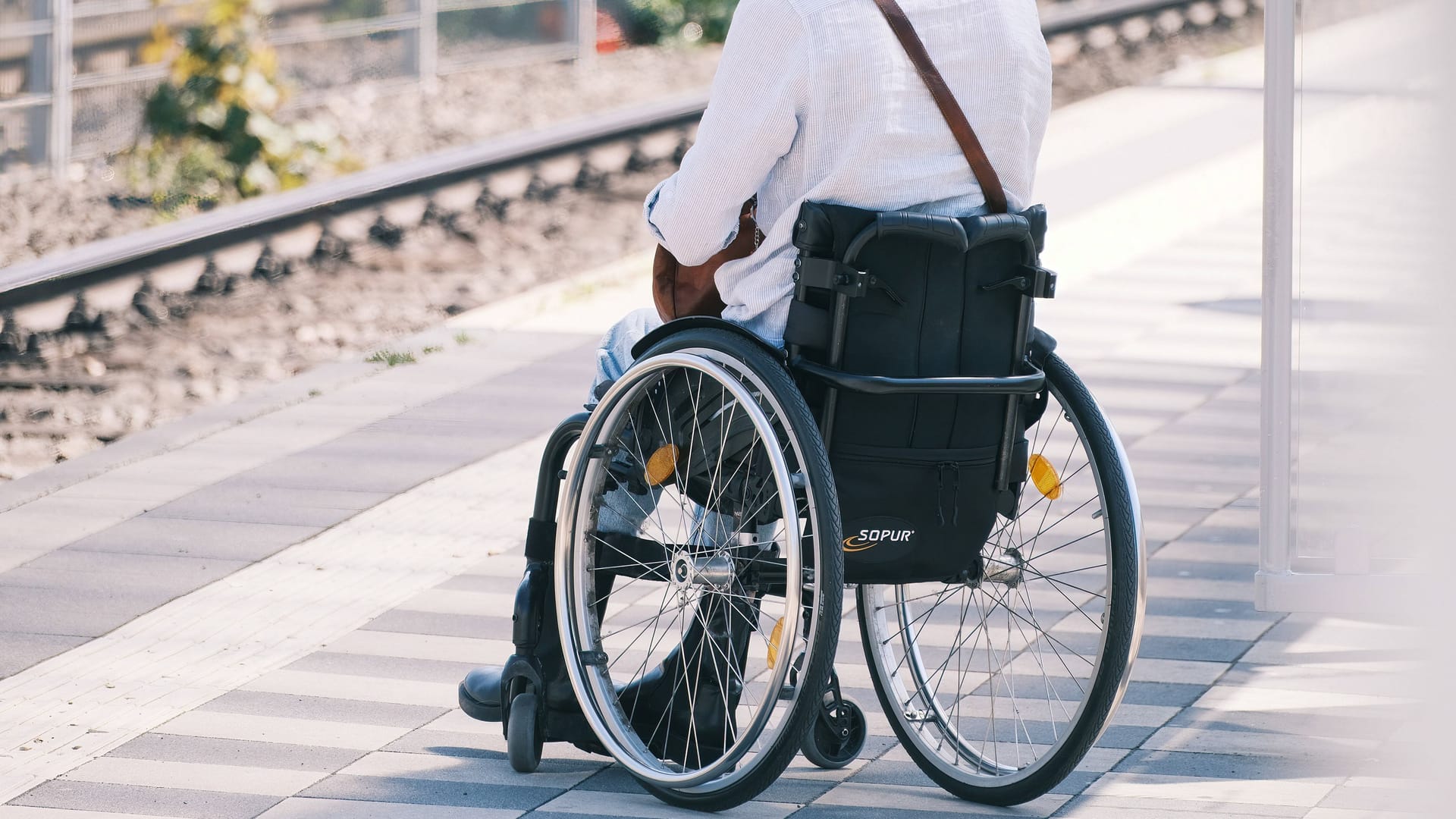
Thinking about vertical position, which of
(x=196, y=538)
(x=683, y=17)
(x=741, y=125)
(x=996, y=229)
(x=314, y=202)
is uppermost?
(x=683, y=17)

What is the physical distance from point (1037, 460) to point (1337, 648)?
5.17 feet

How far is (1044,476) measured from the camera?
3979 mm

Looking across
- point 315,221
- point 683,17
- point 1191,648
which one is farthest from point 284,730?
point 683,17

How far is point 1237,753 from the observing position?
441 centimetres

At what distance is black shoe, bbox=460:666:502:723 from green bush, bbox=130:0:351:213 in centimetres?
857

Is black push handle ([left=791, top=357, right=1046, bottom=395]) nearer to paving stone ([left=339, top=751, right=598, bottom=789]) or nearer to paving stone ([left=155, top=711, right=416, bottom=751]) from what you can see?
paving stone ([left=339, top=751, right=598, bottom=789])

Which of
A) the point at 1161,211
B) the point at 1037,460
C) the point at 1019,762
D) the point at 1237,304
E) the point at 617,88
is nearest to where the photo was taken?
the point at 1037,460

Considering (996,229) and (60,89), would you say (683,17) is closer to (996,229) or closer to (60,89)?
(60,89)

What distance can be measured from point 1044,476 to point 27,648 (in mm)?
2544

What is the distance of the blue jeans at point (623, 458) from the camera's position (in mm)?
4164

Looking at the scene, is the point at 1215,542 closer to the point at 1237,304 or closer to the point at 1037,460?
the point at 1037,460

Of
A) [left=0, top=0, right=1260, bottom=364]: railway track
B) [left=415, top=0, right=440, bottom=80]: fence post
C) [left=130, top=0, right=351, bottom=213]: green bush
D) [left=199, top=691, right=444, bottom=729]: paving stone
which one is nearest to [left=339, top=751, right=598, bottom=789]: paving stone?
[left=199, top=691, right=444, bottom=729]: paving stone

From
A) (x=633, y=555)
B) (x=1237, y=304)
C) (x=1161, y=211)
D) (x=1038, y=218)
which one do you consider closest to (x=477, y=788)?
(x=633, y=555)

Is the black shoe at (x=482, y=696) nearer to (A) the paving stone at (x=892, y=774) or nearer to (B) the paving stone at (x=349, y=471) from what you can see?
(A) the paving stone at (x=892, y=774)
